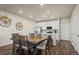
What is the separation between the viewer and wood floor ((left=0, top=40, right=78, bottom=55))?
1943 mm

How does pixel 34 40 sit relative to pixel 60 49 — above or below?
above

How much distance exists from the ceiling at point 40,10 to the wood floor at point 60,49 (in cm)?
54

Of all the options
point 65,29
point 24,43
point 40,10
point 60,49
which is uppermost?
point 40,10

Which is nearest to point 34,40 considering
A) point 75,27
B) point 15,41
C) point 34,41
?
point 34,41

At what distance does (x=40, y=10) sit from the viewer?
2.01 m

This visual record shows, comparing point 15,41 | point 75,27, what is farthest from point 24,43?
point 75,27

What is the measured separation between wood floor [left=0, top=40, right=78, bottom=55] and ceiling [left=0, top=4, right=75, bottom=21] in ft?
1.76

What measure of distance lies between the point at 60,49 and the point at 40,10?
847mm

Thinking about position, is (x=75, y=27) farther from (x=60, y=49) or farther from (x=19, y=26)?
(x=19, y=26)

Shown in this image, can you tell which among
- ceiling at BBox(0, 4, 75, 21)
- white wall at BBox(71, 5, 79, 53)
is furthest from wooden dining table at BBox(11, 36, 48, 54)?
white wall at BBox(71, 5, 79, 53)

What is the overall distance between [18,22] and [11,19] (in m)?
0.14
